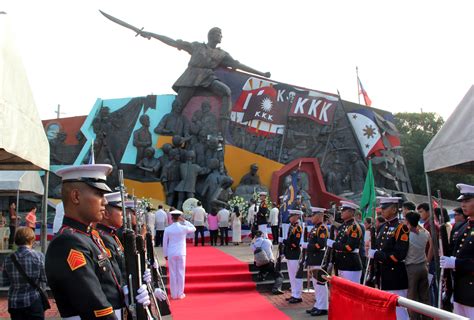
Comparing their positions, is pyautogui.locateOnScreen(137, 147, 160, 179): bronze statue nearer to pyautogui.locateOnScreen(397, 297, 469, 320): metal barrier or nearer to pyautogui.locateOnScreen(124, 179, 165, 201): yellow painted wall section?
pyautogui.locateOnScreen(124, 179, 165, 201): yellow painted wall section

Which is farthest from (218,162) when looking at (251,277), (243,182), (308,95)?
(251,277)

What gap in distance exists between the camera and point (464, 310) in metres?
5.00

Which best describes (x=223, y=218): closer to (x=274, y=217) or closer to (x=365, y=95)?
(x=274, y=217)

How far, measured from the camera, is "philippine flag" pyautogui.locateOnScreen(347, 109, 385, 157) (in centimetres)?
2931

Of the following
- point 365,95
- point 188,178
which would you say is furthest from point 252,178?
point 365,95

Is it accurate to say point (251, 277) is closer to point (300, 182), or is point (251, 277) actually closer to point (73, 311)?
point (73, 311)

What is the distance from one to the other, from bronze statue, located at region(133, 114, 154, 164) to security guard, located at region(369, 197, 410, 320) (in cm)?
2121

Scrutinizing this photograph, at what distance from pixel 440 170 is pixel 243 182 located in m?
21.5

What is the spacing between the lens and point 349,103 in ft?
98.0

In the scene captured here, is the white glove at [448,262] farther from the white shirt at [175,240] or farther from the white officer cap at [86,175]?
the white shirt at [175,240]

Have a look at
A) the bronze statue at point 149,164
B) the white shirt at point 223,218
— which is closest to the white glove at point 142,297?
the white shirt at point 223,218

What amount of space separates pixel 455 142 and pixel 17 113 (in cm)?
426

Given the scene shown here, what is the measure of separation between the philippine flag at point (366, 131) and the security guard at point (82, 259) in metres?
27.2

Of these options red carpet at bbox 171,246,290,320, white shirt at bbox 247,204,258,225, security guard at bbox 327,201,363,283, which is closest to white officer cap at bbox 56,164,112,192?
security guard at bbox 327,201,363,283
